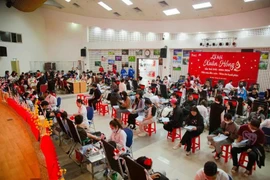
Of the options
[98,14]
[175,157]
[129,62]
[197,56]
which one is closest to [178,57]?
[197,56]

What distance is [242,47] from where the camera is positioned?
1043 centimetres

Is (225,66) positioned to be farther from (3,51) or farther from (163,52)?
(3,51)

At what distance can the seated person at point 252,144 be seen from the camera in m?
3.61

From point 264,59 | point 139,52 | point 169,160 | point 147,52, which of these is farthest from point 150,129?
point 139,52

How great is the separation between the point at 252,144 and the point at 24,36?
53.1ft

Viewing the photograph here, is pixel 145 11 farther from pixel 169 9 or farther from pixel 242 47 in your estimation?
pixel 242 47

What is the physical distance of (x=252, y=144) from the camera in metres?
3.71

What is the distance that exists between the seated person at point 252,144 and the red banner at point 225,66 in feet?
26.8

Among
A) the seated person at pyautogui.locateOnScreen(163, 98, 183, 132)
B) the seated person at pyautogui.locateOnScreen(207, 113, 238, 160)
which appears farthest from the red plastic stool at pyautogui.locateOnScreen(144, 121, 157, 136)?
the seated person at pyautogui.locateOnScreen(207, 113, 238, 160)

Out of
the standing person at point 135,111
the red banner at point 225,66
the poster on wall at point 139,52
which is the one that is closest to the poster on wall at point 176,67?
the red banner at point 225,66

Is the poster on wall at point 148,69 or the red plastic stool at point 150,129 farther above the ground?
the poster on wall at point 148,69

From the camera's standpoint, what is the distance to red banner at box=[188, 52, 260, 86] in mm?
10459

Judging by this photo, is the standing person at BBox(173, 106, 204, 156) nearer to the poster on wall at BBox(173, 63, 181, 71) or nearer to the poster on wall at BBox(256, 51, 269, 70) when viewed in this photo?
the poster on wall at BBox(256, 51, 269, 70)

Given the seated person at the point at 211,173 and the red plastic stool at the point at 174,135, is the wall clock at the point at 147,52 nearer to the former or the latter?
the red plastic stool at the point at 174,135
